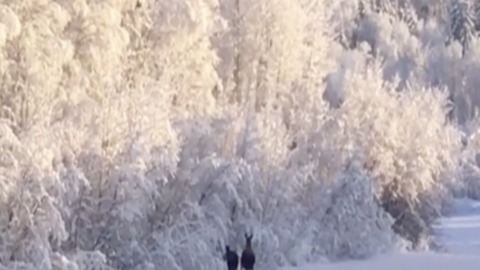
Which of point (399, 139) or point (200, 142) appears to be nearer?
point (200, 142)

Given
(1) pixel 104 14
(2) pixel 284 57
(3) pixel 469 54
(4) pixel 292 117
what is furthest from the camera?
(3) pixel 469 54

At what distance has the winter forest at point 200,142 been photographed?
21.2m

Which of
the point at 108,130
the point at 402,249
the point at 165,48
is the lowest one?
the point at 402,249

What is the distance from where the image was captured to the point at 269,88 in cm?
3238

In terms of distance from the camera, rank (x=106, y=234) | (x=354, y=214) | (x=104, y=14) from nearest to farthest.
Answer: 1. (x=106, y=234)
2. (x=104, y=14)
3. (x=354, y=214)

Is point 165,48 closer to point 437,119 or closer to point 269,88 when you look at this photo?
point 269,88

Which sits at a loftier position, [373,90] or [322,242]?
[373,90]

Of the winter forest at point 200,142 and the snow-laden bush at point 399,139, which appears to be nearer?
the winter forest at point 200,142

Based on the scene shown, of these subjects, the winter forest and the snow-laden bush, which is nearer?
the winter forest

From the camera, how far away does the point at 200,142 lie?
25078 mm

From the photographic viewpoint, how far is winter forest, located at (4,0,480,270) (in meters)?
21.2

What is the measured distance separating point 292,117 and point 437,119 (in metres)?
5.13

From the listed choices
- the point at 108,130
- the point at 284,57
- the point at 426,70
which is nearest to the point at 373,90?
the point at 284,57

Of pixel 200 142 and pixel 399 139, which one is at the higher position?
pixel 200 142
